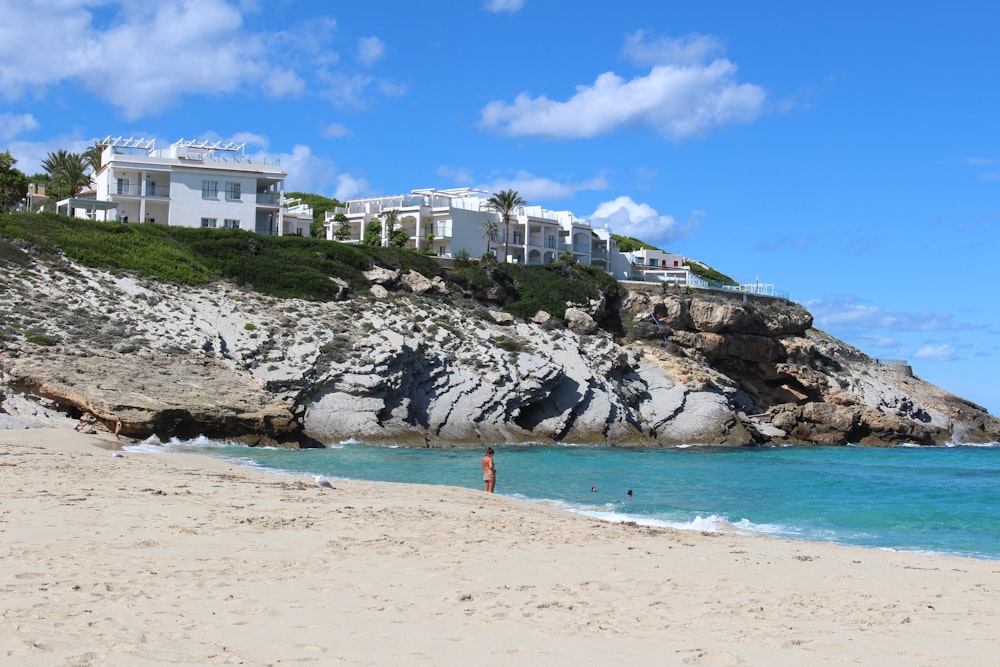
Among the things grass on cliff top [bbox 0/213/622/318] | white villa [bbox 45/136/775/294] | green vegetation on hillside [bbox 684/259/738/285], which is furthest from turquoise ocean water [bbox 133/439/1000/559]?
green vegetation on hillside [bbox 684/259/738/285]

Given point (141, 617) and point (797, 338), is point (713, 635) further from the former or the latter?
point (797, 338)

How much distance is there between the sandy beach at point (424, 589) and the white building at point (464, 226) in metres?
51.0

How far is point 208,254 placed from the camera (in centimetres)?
A: 4841

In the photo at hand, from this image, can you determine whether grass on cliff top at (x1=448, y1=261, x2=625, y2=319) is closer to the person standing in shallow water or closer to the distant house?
the distant house

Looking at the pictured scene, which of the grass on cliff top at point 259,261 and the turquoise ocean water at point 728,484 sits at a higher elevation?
the grass on cliff top at point 259,261

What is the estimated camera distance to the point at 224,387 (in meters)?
34.9

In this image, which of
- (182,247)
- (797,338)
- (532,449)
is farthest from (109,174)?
(797,338)

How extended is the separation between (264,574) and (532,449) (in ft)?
99.9

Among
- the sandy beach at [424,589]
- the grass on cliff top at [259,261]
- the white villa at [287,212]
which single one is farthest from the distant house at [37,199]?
the sandy beach at [424,589]

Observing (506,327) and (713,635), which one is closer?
(713,635)

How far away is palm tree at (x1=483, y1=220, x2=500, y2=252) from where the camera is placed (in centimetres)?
6819

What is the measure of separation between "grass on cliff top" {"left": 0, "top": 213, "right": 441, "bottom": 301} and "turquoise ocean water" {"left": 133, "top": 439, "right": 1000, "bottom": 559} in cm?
1438

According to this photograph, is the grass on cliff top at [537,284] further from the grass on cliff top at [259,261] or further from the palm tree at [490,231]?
the palm tree at [490,231]

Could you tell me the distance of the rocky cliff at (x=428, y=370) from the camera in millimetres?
33156
